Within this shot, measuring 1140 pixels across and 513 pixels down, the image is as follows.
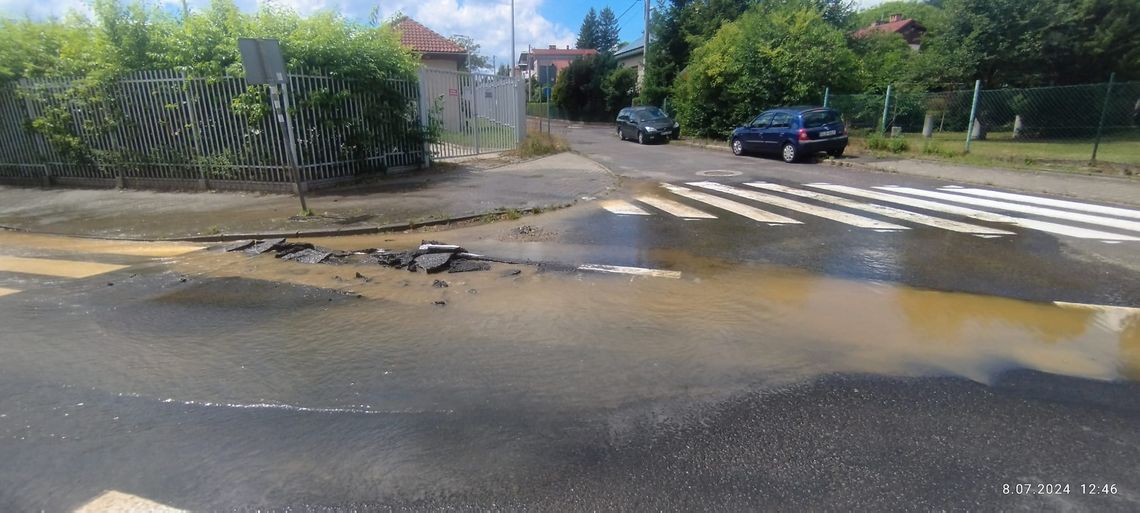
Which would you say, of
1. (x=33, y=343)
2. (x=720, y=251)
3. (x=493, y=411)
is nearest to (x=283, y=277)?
(x=33, y=343)

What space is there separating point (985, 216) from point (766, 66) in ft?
48.7

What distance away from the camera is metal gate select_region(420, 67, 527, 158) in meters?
15.1

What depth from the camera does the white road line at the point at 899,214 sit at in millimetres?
7902

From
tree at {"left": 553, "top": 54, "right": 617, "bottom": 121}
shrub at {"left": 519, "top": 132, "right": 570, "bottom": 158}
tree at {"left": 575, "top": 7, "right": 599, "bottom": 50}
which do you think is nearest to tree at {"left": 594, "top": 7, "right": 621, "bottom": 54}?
tree at {"left": 575, "top": 7, "right": 599, "bottom": 50}

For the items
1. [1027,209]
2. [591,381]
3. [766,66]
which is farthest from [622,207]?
[766,66]

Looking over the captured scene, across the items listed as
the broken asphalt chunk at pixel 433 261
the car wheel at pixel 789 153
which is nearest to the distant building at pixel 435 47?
the car wheel at pixel 789 153

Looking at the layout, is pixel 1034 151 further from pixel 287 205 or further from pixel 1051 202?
pixel 287 205

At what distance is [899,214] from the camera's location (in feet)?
29.6

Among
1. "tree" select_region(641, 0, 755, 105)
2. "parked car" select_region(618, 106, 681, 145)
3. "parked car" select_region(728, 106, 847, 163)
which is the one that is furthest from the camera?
"tree" select_region(641, 0, 755, 105)

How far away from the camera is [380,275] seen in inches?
252

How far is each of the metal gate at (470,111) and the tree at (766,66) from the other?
8.75 meters

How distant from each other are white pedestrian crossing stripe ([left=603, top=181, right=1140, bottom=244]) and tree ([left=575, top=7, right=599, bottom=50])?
102148 mm

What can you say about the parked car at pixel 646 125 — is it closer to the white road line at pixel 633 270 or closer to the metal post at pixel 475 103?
the metal post at pixel 475 103

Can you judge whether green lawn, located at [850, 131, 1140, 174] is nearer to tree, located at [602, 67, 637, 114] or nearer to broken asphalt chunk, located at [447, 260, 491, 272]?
broken asphalt chunk, located at [447, 260, 491, 272]
